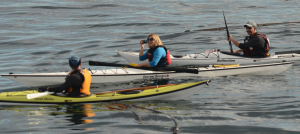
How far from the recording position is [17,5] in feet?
108

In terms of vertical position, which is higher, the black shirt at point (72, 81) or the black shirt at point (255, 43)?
the black shirt at point (255, 43)

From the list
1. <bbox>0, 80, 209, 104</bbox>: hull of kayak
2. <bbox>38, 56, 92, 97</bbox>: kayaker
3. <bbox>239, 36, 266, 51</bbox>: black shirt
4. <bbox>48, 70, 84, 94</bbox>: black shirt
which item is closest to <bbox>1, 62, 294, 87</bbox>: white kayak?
<bbox>239, 36, 266, 51</bbox>: black shirt

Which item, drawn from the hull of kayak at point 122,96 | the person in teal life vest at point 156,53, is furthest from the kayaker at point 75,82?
the person in teal life vest at point 156,53

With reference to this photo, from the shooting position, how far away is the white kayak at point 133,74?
32.3ft

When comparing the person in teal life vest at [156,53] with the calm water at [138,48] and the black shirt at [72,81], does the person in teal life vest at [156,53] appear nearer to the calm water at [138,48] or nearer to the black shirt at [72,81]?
the calm water at [138,48]

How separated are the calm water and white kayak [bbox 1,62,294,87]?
0.34m

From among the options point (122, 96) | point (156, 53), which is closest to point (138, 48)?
point (156, 53)

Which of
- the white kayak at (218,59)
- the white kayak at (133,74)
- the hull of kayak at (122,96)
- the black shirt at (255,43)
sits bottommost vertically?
the hull of kayak at (122,96)

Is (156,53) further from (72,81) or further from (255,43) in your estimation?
(255,43)

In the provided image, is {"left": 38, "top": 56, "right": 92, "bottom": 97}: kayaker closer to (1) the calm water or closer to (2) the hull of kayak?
(2) the hull of kayak

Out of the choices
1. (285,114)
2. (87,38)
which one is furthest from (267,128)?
(87,38)

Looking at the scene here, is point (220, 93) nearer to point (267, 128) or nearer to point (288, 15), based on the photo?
point (267, 128)

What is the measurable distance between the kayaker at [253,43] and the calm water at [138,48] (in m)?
1.10

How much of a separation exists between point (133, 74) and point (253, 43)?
3.98m
